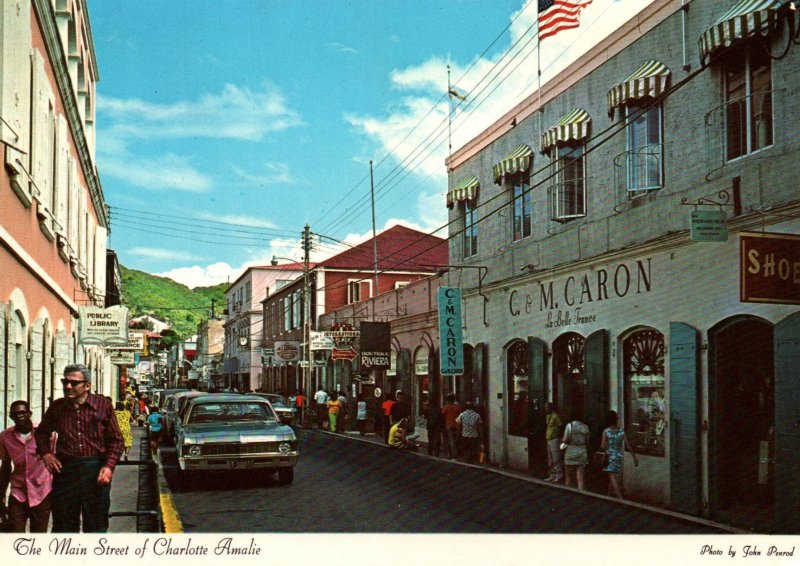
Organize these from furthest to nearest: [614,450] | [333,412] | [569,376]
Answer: [333,412] < [569,376] < [614,450]

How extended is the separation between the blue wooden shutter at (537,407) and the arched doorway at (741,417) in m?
5.87

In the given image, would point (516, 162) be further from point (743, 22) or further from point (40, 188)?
point (40, 188)

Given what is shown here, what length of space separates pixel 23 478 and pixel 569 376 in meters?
12.4

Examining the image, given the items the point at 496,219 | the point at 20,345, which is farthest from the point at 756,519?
the point at 496,219

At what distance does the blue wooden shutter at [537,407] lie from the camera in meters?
19.2

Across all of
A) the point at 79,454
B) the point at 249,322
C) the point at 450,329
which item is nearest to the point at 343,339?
the point at 450,329

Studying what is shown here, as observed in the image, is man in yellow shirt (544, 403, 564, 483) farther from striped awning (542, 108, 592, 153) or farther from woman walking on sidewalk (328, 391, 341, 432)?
woman walking on sidewalk (328, 391, 341, 432)

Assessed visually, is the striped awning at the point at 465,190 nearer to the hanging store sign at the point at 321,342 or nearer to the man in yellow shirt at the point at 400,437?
the man in yellow shirt at the point at 400,437

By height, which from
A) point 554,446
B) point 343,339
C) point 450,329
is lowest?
point 554,446

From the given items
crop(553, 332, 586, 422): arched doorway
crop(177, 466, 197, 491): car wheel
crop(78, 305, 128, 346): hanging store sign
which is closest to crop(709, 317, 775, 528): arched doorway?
crop(553, 332, 586, 422): arched doorway

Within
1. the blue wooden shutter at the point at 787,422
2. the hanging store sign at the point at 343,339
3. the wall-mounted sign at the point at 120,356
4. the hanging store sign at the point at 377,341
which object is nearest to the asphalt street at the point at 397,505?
the blue wooden shutter at the point at 787,422

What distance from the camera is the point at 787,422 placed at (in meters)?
11.4

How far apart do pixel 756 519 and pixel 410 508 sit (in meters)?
4.44
